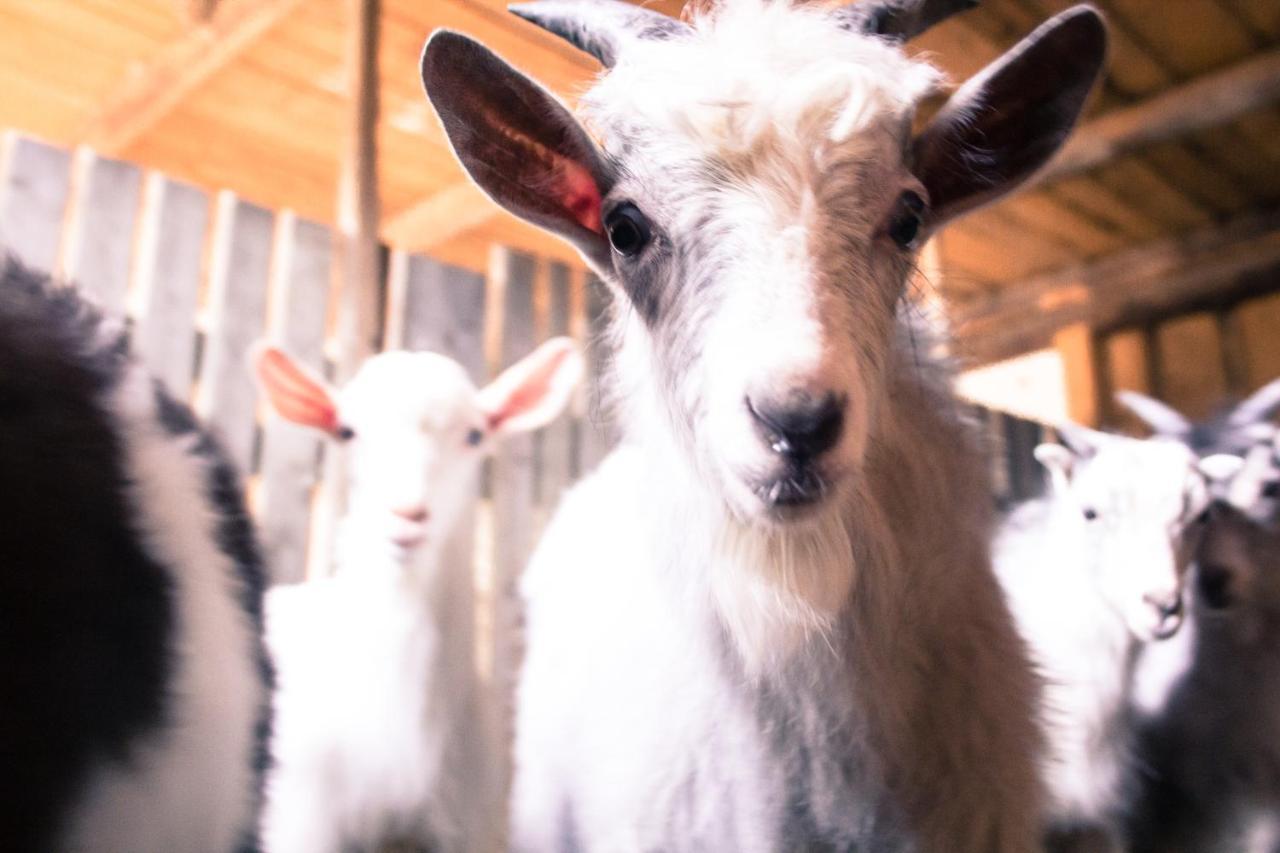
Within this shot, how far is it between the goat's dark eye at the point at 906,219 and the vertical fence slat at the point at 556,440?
63 cm

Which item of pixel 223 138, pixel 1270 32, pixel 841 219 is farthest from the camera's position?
pixel 1270 32

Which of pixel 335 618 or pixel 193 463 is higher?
pixel 193 463

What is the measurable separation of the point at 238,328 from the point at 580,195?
0.51m

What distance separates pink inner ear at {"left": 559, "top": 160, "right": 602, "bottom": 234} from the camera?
2.86 ft

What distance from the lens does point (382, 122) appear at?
1340 millimetres

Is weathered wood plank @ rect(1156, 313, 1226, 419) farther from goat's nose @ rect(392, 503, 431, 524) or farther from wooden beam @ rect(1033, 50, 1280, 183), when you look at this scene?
goat's nose @ rect(392, 503, 431, 524)

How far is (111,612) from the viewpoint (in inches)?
26.1

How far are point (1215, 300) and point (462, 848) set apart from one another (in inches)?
55.7

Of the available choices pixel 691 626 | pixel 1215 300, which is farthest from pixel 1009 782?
pixel 1215 300

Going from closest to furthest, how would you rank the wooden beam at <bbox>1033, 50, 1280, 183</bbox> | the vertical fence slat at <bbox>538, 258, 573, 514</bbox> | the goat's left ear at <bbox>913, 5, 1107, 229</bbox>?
1. the goat's left ear at <bbox>913, 5, 1107, 229</bbox>
2. the vertical fence slat at <bbox>538, 258, 573, 514</bbox>
3. the wooden beam at <bbox>1033, 50, 1280, 183</bbox>

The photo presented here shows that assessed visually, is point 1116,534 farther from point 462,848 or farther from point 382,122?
point 382,122

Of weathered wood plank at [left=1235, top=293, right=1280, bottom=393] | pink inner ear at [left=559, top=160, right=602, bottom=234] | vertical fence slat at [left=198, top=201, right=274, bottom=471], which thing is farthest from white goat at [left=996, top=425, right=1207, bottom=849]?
vertical fence slat at [left=198, top=201, right=274, bottom=471]

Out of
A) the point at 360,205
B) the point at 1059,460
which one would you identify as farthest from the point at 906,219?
the point at 360,205

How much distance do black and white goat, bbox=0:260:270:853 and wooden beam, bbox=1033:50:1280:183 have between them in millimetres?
1309
